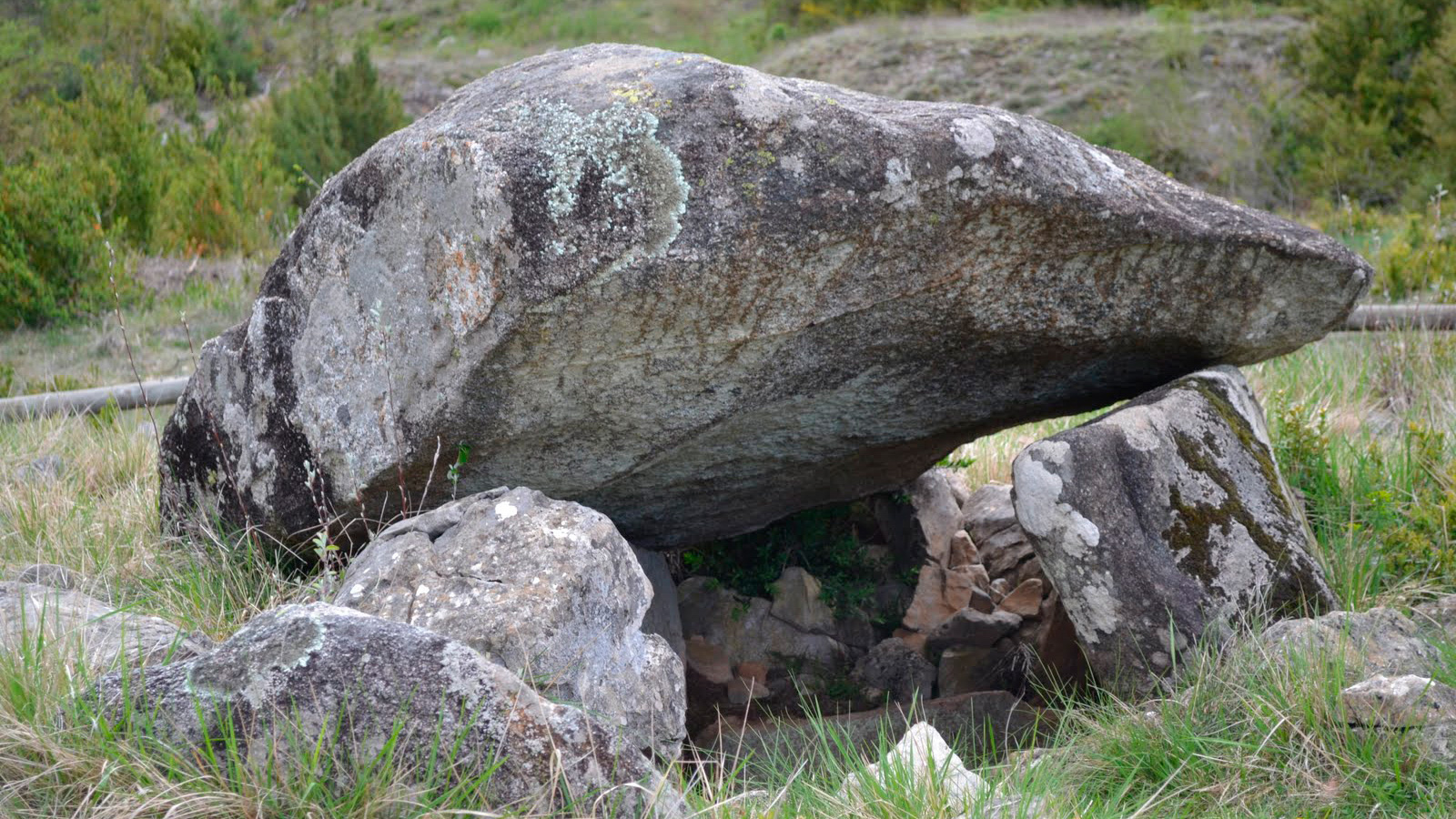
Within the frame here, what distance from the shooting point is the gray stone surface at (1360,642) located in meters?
2.83

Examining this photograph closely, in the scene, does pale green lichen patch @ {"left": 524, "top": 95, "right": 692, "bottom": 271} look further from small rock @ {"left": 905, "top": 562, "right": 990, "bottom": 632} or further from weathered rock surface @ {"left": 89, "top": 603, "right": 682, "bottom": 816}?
small rock @ {"left": 905, "top": 562, "right": 990, "bottom": 632}

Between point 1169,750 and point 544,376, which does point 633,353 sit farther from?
point 1169,750

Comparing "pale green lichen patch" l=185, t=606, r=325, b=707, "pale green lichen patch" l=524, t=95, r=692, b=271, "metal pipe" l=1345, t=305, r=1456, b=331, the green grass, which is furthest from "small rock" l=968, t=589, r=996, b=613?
"metal pipe" l=1345, t=305, r=1456, b=331

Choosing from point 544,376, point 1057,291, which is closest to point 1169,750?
point 1057,291

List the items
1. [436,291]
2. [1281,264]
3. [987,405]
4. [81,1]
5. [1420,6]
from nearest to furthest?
1. [436,291]
2. [1281,264]
3. [987,405]
4. [1420,6]
5. [81,1]

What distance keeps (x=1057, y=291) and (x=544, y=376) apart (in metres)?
1.35

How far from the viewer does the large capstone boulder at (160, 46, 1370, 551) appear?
9.25ft

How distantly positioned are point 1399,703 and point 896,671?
1801 millimetres

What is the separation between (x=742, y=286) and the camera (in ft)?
9.46

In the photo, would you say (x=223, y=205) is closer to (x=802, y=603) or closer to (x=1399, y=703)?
(x=802, y=603)

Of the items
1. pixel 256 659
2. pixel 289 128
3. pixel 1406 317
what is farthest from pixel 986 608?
pixel 289 128

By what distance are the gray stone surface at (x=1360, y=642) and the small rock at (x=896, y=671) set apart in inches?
50.4

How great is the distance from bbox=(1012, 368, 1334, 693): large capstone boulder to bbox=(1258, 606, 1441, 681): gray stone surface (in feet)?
0.67

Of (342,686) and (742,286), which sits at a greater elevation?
(742,286)
